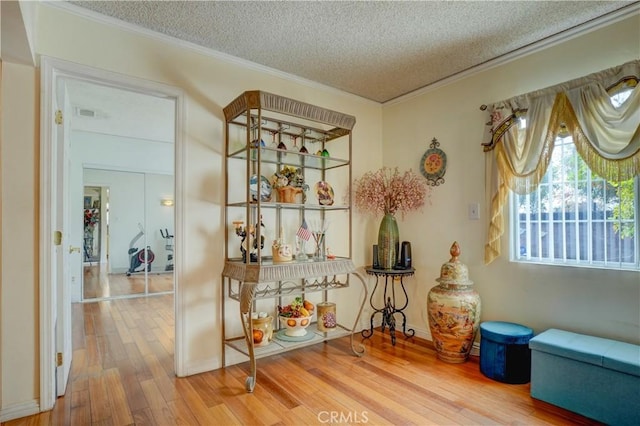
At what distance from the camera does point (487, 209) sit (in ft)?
9.48

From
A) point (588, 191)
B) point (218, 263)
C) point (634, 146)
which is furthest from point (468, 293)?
point (218, 263)

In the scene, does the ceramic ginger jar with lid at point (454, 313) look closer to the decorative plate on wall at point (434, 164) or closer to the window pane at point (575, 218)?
the window pane at point (575, 218)

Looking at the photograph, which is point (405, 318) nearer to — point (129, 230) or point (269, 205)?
point (269, 205)

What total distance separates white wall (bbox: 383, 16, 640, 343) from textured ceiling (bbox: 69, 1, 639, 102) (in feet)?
0.63

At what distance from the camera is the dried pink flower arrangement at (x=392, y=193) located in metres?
3.30

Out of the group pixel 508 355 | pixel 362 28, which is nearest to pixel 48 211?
pixel 362 28

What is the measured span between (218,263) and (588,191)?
272 centimetres

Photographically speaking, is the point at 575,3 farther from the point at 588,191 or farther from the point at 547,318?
the point at 547,318

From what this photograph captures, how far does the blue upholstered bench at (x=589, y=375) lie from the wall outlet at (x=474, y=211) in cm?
106

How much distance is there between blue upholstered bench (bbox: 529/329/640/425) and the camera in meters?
1.82

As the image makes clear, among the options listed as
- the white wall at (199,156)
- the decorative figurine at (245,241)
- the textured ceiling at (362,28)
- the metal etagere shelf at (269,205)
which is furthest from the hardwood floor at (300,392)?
the textured ceiling at (362,28)

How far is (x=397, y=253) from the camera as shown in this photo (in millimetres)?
3371

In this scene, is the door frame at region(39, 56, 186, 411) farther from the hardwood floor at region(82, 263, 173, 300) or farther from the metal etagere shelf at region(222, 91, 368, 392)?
the hardwood floor at region(82, 263, 173, 300)

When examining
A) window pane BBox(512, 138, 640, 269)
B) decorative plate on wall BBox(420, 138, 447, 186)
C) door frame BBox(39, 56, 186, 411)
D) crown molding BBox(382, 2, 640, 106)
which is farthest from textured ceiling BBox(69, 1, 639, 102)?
window pane BBox(512, 138, 640, 269)
